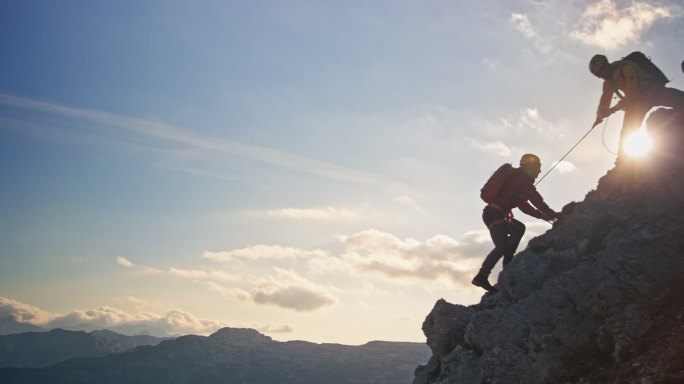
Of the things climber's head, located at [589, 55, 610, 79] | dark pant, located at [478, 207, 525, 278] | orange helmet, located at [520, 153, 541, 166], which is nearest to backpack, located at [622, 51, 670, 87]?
climber's head, located at [589, 55, 610, 79]

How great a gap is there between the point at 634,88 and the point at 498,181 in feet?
19.8

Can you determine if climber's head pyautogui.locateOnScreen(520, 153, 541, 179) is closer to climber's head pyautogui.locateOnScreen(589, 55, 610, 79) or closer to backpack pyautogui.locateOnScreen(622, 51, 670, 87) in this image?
climber's head pyautogui.locateOnScreen(589, 55, 610, 79)

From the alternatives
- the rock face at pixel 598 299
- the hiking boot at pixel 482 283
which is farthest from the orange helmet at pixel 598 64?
the hiking boot at pixel 482 283

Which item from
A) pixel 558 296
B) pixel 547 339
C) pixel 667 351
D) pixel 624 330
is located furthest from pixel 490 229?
pixel 667 351

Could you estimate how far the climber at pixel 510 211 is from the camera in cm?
1816

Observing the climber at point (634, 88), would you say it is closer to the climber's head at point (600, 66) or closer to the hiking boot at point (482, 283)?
the climber's head at point (600, 66)

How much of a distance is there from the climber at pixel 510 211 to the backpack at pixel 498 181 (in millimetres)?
40

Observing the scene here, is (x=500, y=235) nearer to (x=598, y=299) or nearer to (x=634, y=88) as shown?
(x=598, y=299)

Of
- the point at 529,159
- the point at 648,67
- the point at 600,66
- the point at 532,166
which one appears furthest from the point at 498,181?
the point at 648,67

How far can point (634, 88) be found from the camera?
17297mm

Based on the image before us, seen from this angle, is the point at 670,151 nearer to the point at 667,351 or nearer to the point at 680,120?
the point at 680,120

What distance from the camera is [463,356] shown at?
16.2m

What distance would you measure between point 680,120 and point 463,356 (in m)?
11.7

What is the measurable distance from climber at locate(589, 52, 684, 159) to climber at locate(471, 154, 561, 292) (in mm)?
3481
